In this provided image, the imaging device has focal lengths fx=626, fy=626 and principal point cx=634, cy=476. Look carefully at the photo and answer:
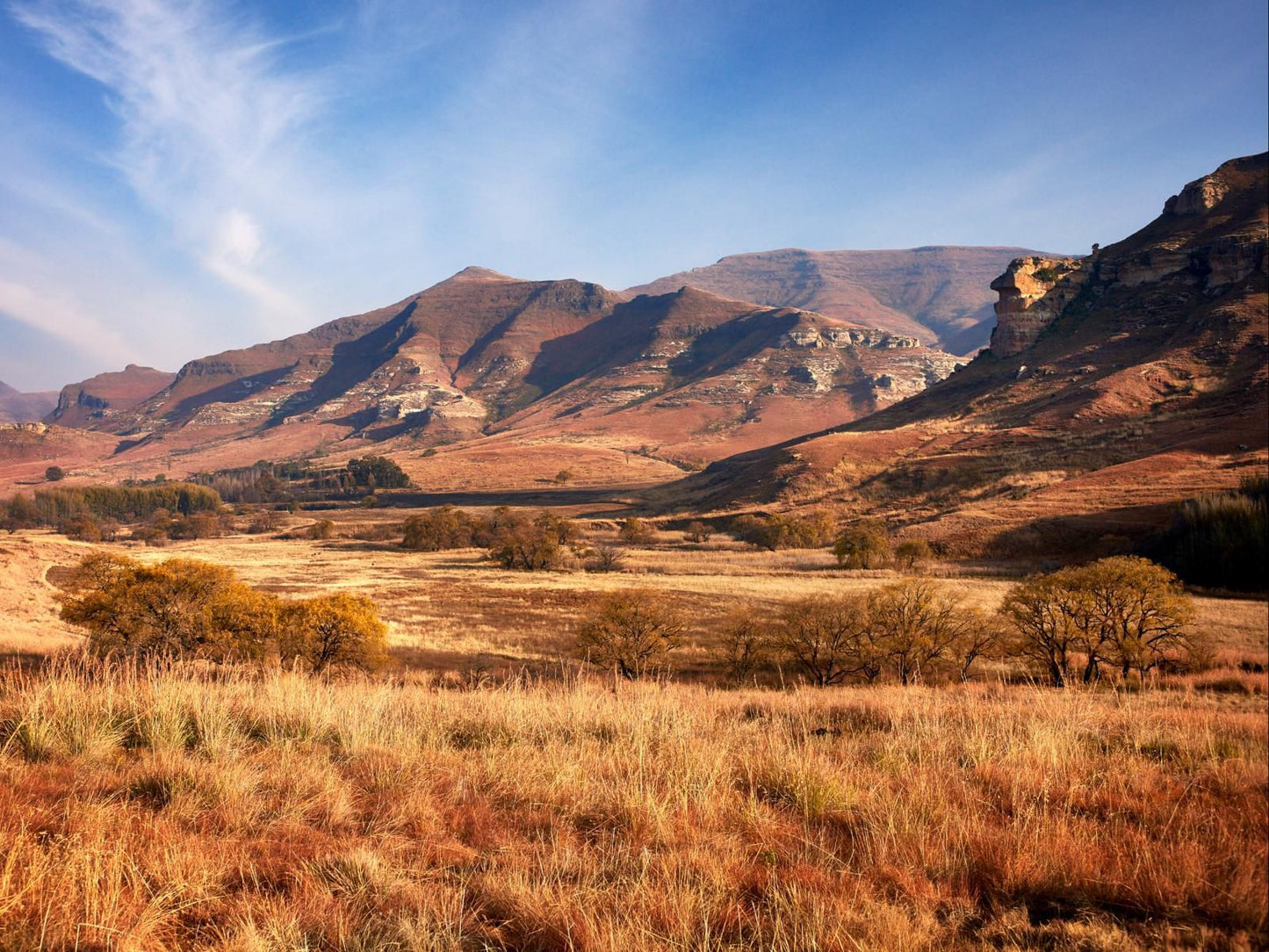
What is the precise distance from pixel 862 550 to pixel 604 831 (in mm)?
47913

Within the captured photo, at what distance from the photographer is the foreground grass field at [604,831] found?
2.70 meters

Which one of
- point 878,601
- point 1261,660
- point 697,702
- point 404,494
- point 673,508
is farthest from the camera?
point 404,494

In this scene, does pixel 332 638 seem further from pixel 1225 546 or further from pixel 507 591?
pixel 1225 546

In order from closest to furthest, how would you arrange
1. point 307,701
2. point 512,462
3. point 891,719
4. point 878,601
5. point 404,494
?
point 307,701
point 891,719
point 878,601
point 404,494
point 512,462

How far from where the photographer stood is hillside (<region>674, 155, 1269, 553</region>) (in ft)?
153

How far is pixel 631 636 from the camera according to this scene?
869 inches

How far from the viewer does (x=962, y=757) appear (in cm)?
517

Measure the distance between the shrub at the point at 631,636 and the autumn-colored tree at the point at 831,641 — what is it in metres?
4.06

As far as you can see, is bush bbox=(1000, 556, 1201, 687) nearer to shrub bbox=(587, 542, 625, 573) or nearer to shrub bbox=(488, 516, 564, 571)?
shrub bbox=(587, 542, 625, 573)

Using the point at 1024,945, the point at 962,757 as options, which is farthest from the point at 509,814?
the point at 962,757

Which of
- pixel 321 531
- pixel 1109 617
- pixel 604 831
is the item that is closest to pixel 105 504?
pixel 321 531

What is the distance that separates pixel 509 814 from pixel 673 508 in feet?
294

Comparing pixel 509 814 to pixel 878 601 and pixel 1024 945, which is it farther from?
pixel 878 601

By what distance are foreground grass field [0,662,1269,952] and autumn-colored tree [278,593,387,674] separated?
44.9 feet
